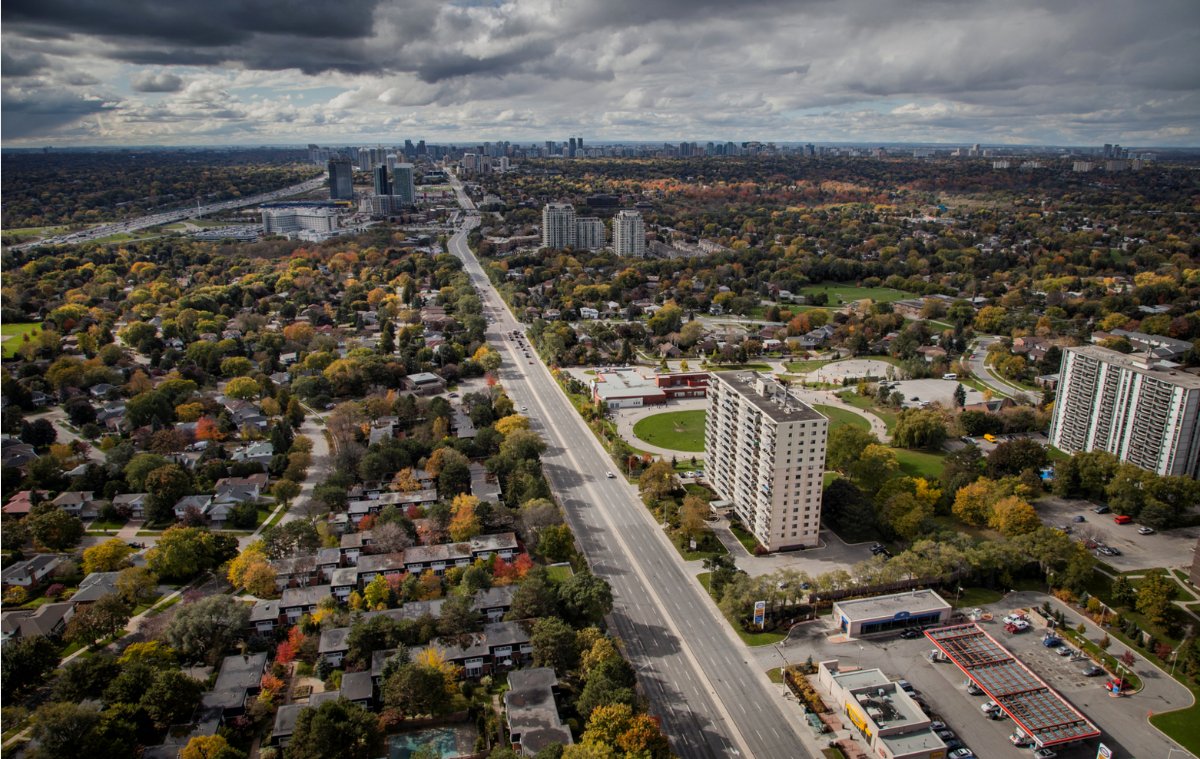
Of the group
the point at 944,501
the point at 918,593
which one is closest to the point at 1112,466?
the point at 944,501

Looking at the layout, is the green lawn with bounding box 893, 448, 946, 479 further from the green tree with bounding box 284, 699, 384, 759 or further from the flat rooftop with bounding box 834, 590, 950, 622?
the green tree with bounding box 284, 699, 384, 759

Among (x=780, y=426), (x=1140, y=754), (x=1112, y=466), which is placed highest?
(x=780, y=426)

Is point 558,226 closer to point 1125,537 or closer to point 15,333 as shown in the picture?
point 15,333

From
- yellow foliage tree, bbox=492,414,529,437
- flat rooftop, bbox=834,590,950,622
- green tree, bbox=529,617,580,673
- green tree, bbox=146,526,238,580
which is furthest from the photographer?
yellow foliage tree, bbox=492,414,529,437

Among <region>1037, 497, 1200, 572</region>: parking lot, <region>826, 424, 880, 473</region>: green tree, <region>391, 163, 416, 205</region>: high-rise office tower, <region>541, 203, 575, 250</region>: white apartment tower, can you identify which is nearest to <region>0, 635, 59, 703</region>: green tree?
<region>826, 424, 880, 473</region>: green tree

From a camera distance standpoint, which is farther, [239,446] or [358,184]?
[358,184]

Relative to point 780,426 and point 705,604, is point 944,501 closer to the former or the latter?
point 780,426
